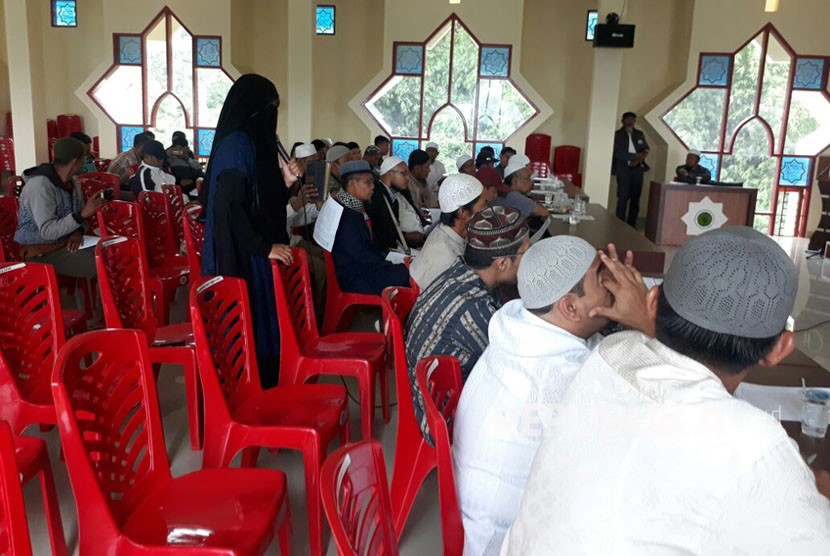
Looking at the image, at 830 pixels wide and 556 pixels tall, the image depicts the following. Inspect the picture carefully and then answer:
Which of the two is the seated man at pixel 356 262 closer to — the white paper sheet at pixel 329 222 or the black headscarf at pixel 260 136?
the white paper sheet at pixel 329 222

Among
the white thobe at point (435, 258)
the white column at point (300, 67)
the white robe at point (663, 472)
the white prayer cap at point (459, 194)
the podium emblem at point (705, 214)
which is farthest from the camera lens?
the white column at point (300, 67)

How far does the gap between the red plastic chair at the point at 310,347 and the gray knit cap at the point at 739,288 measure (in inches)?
70.1

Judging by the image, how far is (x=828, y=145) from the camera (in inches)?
387

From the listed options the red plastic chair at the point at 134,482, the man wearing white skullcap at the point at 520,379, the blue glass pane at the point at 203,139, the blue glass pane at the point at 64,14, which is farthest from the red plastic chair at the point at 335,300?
the blue glass pane at the point at 64,14

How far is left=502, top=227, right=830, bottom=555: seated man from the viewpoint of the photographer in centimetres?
89

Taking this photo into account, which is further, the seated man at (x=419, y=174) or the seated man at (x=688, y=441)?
the seated man at (x=419, y=174)

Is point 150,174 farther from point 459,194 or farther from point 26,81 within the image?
point 26,81

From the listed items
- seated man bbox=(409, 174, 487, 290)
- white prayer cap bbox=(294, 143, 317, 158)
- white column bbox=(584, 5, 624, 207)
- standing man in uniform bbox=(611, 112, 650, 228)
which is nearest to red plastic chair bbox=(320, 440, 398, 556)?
seated man bbox=(409, 174, 487, 290)

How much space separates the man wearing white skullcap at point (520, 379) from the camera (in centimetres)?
147

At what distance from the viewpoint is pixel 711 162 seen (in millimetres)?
10047

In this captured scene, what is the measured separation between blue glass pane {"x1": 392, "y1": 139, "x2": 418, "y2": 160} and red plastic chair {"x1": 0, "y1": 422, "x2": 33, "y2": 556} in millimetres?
9538

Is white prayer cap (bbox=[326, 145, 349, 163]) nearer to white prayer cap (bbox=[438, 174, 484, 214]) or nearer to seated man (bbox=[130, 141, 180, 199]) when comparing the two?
seated man (bbox=[130, 141, 180, 199])

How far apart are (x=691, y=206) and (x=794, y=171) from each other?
267cm

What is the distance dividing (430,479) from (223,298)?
39.5 inches
